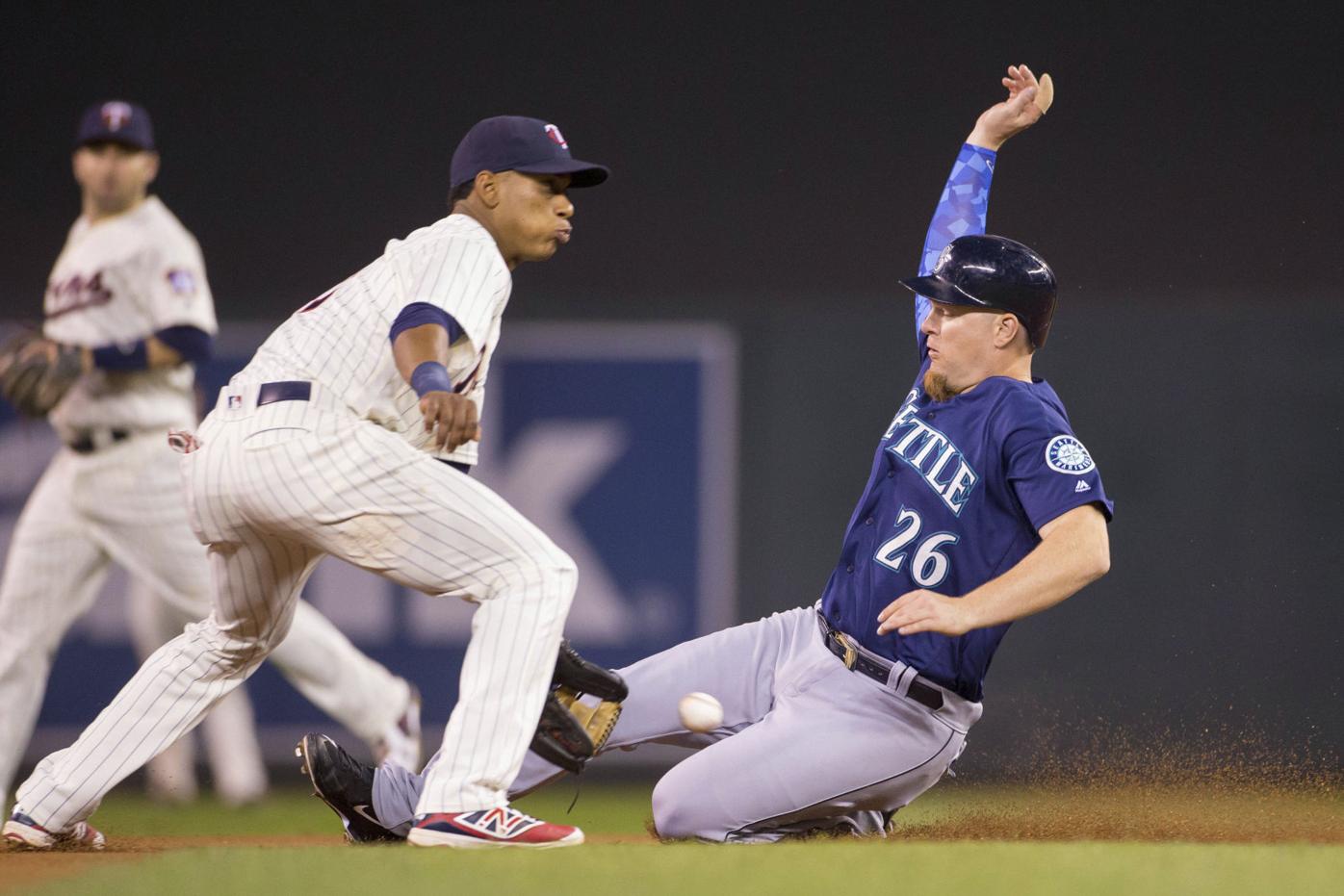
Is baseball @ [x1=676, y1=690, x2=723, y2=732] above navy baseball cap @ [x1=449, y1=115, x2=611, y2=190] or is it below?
below

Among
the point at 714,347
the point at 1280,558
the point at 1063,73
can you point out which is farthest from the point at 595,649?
the point at 1063,73

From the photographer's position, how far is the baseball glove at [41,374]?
16.4ft

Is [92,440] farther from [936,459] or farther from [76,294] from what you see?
[936,459]

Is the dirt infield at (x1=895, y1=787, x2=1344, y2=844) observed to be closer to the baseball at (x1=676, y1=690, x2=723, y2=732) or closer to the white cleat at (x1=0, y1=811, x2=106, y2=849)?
the baseball at (x1=676, y1=690, x2=723, y2=732)

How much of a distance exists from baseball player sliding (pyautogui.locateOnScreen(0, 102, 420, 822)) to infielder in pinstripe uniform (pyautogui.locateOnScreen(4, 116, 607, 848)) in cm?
151

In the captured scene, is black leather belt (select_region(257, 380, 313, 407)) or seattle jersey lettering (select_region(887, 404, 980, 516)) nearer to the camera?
black leather belt (select_region(257, 380, 313, 407))

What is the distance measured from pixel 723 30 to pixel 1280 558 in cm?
299

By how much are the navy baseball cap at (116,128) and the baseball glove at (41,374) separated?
66 centimetres

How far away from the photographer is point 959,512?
343 cm

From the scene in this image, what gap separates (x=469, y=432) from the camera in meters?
2.87

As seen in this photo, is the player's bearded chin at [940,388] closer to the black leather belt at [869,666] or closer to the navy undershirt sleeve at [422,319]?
the black leather belt at [869,666]

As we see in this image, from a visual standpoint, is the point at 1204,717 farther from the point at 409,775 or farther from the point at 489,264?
the point at 489,264

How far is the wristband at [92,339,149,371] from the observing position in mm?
4914

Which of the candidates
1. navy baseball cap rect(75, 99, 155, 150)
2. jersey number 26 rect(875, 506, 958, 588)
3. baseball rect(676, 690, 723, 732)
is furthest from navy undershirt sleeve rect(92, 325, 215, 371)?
jersey number 26 rect(875, 506, 958, 588)
